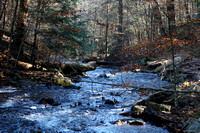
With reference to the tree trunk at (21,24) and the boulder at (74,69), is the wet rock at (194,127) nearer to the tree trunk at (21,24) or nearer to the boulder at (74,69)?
the boulder at (74,69)

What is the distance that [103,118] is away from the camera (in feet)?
17.3

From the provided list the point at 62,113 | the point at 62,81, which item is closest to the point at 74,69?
the point at 62,81

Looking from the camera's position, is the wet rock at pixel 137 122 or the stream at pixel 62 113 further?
the wet rock at pixel 137 122

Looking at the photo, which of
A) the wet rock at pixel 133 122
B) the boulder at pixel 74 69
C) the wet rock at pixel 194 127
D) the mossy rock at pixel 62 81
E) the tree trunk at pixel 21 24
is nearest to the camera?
the wet rock at pixel 194 127

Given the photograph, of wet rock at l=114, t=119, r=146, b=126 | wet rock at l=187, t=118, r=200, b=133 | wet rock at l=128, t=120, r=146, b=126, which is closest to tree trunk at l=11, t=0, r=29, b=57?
wet rock at l=114, t=119, r=146, b=126

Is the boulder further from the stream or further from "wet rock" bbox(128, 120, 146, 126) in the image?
"wet rock" bbox(128, 120, 146, 126)

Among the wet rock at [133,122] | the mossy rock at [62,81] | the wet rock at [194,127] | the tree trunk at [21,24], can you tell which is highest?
the tree trunk at [21,24]

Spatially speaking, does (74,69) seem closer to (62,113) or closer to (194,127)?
(62,113)

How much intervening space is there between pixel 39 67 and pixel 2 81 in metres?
3.59

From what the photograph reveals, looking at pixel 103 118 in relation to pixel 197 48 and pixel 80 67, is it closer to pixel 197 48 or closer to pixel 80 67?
pixel 197 48

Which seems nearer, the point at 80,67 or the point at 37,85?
the point at 37,85

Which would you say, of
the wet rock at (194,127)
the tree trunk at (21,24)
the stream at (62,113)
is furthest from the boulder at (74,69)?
the wet rock at (194,127)

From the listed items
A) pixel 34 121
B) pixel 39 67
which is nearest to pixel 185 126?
pixel 34 121

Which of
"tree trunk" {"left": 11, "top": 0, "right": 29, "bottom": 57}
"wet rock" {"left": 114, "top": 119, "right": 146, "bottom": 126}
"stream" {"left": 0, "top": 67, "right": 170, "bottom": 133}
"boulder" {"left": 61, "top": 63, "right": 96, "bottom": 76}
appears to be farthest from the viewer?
"boulder" {"left": 61, "top": 63, "right": 96, "bottom": 76}
